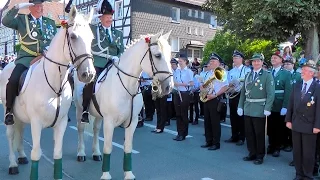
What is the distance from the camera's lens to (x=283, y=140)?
884cm

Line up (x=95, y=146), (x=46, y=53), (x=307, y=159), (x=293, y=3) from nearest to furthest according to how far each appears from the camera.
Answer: (x=46, y=53)
(x=307, y=159)
(x=95, y=146)
(x=293, y=3)

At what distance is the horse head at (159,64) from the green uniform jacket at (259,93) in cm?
279

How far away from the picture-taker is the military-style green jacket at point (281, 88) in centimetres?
802

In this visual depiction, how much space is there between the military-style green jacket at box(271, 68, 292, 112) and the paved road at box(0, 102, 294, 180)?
1181 mm

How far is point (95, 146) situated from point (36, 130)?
2370 mm

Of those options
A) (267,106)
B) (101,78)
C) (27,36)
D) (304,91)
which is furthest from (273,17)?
(27,36)

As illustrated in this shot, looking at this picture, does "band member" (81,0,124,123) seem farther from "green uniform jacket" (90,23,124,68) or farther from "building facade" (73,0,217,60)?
"building facade" (73,0,217,60)

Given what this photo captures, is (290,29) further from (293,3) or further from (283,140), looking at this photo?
(283,140)

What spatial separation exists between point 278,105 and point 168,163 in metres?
2.83

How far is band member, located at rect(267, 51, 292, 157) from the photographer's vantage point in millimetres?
8039

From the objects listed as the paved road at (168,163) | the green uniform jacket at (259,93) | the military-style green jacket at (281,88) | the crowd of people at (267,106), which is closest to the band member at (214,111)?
the crowd of people at (267,106)

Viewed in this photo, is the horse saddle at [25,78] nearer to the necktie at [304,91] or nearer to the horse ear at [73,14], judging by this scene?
the horse ear at [73,14]

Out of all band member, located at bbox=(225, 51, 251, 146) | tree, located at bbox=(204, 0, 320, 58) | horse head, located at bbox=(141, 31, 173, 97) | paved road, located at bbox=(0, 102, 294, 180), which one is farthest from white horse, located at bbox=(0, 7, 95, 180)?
tree, located at bbox=(204, 0, 320, 58)

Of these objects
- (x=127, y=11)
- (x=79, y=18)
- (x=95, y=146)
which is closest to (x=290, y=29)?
(x=95, y=146)
